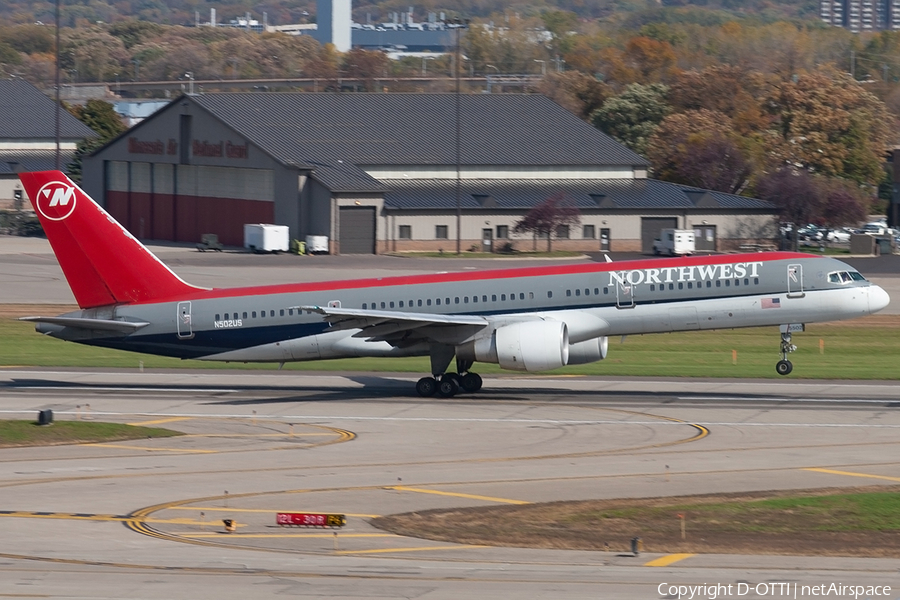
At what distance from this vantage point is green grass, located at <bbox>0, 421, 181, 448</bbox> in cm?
3575

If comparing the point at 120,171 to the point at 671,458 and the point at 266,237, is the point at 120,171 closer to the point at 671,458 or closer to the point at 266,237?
the point at 266,237

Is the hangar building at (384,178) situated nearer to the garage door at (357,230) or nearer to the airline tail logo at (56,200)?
the garage door at (357,230)

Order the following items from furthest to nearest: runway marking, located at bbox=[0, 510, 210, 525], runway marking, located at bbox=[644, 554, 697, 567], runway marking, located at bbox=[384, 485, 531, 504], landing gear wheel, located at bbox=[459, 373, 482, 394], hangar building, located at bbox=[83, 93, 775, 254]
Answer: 1. hangar building, located at bbox=[83, 93, 775, 254]
2. landing gear wheel, located at bbox=[459, 373, 482, 394]
3. runway marking, located at bbox=[384, 485, 531, 504]
4. runway marking, located at bbox=[0, 510, 210, 525]
5. runway marking, located at bbox=[644, 554, 697, 567]

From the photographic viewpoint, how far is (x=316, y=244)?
10800cm

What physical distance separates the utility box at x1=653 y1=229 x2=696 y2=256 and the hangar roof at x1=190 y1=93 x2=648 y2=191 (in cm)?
1396

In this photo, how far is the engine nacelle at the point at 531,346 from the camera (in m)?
42.0

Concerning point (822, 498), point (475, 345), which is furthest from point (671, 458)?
point (475, 345)

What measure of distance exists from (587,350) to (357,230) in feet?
220

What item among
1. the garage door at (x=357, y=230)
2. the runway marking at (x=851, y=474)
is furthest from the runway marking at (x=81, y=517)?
the garage door at (x=357, y=230)

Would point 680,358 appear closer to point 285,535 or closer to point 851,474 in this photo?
point 851,474

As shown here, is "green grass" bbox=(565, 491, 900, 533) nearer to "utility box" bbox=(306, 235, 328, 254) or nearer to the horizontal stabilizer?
the horizontal stabilizer

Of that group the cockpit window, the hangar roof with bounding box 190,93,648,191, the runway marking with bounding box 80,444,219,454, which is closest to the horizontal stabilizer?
the runway marking with bounding box 80,444,219,454

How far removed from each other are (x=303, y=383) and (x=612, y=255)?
65454 millimetres

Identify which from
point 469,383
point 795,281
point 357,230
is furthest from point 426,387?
point 357,230
